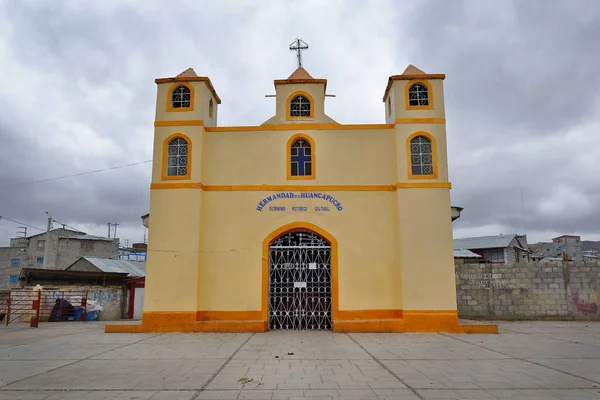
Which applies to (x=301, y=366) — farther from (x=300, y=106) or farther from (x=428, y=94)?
(x=428, y=94)

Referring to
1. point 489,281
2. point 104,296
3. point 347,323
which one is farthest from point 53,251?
point 489,281

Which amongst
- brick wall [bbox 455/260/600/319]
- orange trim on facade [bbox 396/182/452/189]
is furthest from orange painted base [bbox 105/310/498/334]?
brick wall [bbox 455/260/600/319]

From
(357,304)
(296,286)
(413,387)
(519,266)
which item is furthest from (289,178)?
(519,266)

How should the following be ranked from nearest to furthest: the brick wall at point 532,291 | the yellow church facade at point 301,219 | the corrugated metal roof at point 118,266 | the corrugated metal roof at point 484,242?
1. the yellow church facade at point 301,219
2. the brick wall at point 532,291
3. the corrugated metal roof at point 118,266
4. the corrugated metal roof at point 484,242

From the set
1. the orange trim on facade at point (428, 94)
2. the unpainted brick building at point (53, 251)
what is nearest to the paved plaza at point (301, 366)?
the orange trim on facade at point (428, 94)

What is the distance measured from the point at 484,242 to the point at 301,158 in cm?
2648

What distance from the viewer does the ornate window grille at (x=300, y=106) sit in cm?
1343

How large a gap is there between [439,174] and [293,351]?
649 centimetres

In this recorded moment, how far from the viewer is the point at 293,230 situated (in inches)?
497

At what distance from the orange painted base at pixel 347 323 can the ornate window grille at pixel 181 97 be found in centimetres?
587

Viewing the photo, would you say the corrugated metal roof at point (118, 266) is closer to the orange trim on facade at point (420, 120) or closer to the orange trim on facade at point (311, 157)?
the orange trim on facade at point (311, 157)

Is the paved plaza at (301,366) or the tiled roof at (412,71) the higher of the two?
the tiled roof at (412,71)

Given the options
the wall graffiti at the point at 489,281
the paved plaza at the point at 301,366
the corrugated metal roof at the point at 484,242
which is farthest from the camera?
the corrugated metal roof at the point at 484,242

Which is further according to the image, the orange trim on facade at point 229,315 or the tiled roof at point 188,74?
the tiled roof at point 188,74
